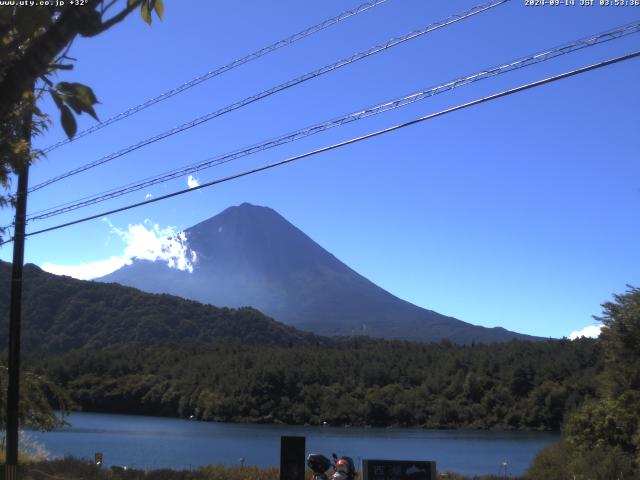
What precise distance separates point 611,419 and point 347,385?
249 feet

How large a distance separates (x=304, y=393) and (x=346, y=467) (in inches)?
3386

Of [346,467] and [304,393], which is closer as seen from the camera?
[346,467]

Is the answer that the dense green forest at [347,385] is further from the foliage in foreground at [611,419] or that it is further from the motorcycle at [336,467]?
the motorcycle at [336,467]

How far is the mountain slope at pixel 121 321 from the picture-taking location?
11094 cm

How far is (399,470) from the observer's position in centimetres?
995

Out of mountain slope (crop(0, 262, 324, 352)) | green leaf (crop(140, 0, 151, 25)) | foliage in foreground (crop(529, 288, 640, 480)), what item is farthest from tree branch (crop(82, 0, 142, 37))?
mountain slope (crop(0, 262, 324, 352))

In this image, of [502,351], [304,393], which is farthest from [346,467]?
[502,351]

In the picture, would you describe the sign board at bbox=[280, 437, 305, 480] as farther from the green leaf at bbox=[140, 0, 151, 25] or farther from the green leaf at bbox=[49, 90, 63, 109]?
the green leaf at bbox=[140, 0, 151, 25]

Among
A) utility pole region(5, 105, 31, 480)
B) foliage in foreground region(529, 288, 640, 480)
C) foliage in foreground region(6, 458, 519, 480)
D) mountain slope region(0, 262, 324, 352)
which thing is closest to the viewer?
utility pole region(5, 105, 31, 480)

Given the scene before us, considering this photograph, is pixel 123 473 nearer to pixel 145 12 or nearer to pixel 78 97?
pixel 78 97

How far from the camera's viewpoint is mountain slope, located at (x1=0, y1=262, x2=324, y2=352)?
111 metres

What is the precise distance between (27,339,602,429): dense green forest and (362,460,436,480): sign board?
7489 cm

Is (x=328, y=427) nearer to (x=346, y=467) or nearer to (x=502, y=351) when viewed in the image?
(x=502, y=351)

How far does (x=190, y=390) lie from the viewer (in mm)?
97688
